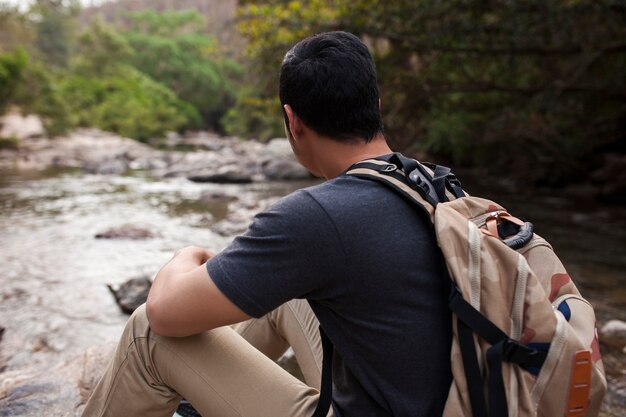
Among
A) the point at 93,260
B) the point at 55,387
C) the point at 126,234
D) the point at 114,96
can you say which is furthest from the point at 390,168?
the point at 114,96

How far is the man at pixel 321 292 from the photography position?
1150 millimetres

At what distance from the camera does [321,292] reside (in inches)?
46.9

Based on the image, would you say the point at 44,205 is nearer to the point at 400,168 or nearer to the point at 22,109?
the point at 400,168

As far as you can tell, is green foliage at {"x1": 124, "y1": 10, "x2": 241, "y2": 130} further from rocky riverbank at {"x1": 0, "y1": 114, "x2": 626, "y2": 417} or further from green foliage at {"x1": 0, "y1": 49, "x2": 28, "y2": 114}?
rocky riverbank at {"x1": 0, "y1": 114, "x2": 626, "y2": 417}

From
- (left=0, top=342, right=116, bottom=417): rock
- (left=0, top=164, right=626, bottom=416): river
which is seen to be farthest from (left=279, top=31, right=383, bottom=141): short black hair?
(left=0, top=164, right=626, bottom=416): river

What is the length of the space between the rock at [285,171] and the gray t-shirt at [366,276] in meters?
10.7

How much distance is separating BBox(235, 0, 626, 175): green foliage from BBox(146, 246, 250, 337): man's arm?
215 inches

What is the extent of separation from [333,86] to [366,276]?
1.45 feet

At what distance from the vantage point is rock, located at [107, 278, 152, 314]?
3.63m

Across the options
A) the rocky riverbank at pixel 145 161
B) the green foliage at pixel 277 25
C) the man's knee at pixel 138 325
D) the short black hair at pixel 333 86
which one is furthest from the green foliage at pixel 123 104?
the short black hair at pixel 333 86

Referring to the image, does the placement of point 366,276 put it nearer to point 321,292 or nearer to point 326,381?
point 321,292

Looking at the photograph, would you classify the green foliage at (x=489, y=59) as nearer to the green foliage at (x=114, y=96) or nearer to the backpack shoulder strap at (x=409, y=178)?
the backpack shoulder strap at (x=409, y=178)

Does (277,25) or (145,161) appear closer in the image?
(277,25)

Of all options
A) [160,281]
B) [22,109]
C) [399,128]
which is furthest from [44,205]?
[22,109]
